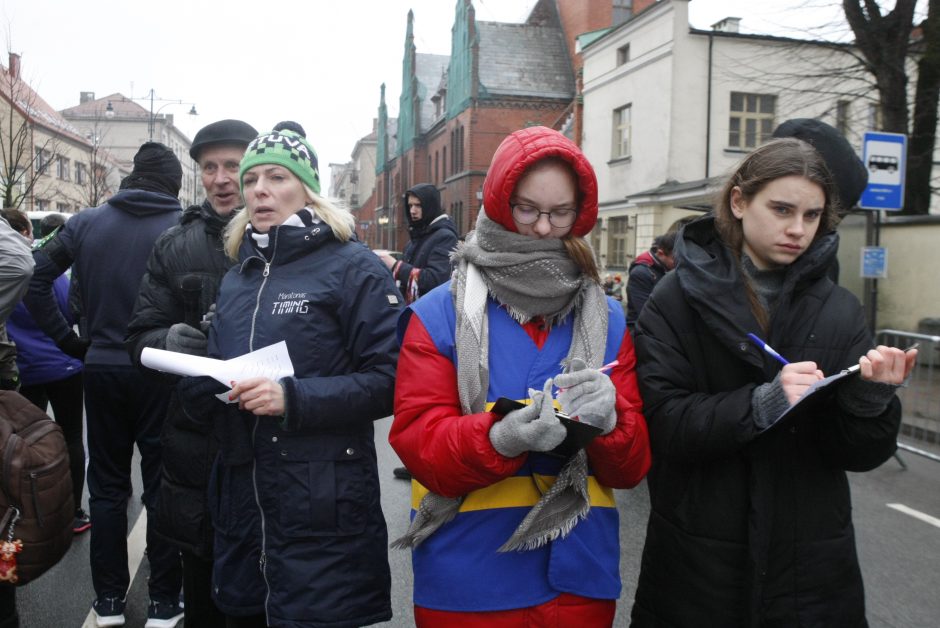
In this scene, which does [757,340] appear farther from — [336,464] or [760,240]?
[336,464]

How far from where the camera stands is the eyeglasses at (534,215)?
81.0 inches

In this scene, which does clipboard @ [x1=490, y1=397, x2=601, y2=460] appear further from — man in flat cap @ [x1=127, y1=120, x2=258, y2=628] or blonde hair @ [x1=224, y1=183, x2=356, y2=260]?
man in flat cap @ [x1=127, y1=120, x2=258, y2=628]

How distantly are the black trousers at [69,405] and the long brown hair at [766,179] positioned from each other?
14.0 feet

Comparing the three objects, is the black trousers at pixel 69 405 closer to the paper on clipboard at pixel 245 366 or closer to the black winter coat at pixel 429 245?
the black winter coat at pixel 429 245

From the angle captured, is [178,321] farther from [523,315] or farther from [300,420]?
[523,315]

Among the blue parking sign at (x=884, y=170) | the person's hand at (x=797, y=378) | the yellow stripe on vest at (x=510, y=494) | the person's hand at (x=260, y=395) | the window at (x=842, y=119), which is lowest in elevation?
the yellow stripe on vest at (x=510, y=494)

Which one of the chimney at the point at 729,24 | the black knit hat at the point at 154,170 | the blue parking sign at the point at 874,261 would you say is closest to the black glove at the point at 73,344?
the black knit hat at the point at 154,170

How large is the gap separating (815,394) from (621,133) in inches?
1010

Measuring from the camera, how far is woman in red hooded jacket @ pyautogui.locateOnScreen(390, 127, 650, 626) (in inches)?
76.1

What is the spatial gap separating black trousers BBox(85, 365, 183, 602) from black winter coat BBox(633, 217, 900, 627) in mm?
2476

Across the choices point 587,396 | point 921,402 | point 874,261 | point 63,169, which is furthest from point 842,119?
point 63,169

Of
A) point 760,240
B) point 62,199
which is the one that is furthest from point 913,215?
point 62,199

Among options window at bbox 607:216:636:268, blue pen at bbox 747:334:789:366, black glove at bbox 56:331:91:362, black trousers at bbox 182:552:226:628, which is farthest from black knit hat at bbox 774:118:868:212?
window at bbox 607:216:636:268

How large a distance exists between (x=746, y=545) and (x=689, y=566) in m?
0.16
